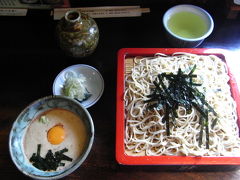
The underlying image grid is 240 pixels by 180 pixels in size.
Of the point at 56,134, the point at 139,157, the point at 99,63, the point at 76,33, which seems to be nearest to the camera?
the point at 139,157

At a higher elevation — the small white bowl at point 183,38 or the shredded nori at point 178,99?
the small white bowl at point 183,38

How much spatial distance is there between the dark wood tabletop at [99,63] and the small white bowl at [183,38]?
0.17 metres

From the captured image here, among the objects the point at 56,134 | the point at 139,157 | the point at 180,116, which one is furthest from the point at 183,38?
the point at 56,134

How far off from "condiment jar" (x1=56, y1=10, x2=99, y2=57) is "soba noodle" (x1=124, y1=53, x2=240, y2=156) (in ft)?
1.28

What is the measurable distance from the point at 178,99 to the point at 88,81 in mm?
699

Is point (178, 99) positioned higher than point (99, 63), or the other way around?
point (99, 63)

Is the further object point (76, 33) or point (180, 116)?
point (76, 33)

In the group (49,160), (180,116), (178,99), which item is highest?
(178,99)

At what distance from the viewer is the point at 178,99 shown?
65.2 inches

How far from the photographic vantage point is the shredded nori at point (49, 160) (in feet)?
4.95

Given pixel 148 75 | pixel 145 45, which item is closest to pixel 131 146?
pixel 148 75

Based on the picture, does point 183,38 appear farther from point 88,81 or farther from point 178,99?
point 88,81

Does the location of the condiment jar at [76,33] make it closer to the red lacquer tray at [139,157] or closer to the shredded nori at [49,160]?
Result: the red lacquer tray at [139,157]

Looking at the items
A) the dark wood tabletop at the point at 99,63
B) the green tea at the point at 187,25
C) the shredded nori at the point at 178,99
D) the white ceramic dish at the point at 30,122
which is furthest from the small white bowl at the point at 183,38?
the white ceramic dish at the point at 30,122
